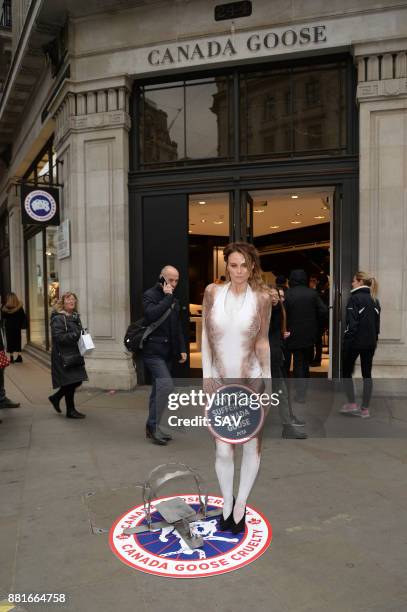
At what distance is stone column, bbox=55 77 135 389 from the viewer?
847cm

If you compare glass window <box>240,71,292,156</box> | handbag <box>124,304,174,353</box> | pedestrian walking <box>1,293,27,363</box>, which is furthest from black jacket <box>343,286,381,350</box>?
pedestrian walking <box>1,293,27,363</box>

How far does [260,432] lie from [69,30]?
8234 millimetres

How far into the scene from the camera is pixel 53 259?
11781mm

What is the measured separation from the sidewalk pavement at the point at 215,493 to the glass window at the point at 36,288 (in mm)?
7418

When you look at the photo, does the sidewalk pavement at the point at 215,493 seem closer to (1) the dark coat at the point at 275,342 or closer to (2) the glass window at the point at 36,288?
(1) the dark coat at the point at 275,342

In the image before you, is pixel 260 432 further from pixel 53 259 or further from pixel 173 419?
pixel 53 259

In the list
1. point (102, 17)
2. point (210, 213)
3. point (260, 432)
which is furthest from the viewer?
point (210, 213)

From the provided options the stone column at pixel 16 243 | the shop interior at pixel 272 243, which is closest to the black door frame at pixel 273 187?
the shop interior at pixel 272 243

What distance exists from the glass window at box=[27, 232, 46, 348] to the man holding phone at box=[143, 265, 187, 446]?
803cm

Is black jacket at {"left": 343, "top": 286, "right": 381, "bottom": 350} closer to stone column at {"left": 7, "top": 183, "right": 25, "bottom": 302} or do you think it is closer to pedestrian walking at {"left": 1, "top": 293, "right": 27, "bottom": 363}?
pedestrian walking at {"left": 1, "top": 293, "right": 27, "bottom": 363}

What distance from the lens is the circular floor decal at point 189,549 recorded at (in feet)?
9.72

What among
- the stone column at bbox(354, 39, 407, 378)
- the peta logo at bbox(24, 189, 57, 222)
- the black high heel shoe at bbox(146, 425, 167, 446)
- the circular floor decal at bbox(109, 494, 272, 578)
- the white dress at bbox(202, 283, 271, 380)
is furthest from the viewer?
the peta logo at bbox(24, 189, 57, 222)

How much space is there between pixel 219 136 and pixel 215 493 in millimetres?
6213

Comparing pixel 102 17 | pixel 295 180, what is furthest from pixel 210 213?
pixel 102 17
